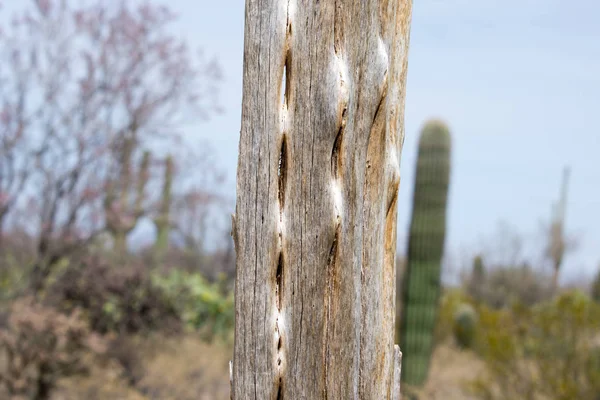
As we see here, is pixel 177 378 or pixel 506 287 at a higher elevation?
pixel 177 378

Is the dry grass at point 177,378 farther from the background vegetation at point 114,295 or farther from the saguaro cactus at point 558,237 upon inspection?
the saguaro cactus at point 558,237

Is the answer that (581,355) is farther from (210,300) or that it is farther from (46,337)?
(210,300)

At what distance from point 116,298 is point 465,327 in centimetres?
784

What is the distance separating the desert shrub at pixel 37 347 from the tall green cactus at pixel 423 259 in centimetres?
465

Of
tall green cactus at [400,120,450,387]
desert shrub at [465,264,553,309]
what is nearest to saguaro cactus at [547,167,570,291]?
desert shrub at [465,264,553,309]

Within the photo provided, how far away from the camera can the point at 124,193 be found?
8539 mm

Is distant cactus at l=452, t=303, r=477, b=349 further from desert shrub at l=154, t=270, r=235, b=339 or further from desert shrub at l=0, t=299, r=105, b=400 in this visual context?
desert shrub at l=0, t=299, r=105, b=400

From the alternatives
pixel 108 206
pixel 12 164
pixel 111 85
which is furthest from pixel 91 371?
pixel 111 85

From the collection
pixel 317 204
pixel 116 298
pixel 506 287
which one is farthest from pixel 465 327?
pixel 317 204

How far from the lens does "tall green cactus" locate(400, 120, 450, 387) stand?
372 inches

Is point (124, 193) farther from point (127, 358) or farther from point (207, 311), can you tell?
point (207, 311)

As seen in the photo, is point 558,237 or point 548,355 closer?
point 548,355

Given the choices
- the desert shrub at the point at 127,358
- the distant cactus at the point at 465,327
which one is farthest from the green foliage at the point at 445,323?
the desert shrub at the point at 127,358

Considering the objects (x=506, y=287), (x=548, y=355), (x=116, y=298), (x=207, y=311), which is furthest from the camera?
(x=506, y=287)
